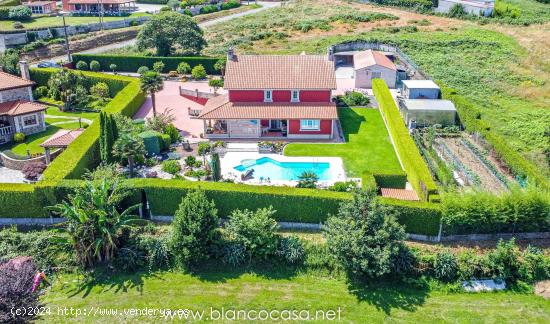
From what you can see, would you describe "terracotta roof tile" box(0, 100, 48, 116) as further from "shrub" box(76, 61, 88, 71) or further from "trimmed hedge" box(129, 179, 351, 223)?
"shrub" box(76, 61, 88, 71)

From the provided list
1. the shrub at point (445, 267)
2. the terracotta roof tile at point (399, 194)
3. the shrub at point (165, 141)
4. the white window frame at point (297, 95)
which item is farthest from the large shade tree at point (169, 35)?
the shrub at point (445, 267)

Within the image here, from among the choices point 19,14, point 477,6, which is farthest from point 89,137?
point 477,6

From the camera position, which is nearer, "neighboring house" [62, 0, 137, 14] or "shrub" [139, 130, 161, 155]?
"shrub" [139, 130, 161, 155]

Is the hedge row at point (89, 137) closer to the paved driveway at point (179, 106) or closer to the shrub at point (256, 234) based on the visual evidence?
the paved driveway at point (179, 106)

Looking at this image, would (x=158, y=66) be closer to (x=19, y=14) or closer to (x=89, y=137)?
(x=89, y=137)

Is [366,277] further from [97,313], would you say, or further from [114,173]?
[114,173]

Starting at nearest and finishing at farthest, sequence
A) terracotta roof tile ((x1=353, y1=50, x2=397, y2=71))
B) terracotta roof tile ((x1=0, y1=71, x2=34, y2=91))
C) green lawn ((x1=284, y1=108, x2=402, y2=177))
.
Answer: green lawn ((x1=284, y1=108, x2=402, y2=177)) < terracotta roof tile ((x1=0, y1=71, x2=34, y2=91)) < terracotta roof tile ((x1=353, y1=50, x2=397, y2=71))

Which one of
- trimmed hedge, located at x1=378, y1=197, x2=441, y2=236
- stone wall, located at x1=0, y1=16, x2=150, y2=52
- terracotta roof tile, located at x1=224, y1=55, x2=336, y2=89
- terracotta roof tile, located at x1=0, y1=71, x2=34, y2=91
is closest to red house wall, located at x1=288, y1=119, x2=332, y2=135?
terracotta roof tile, located at x1=224, y1=55, x2=336, y2=89
